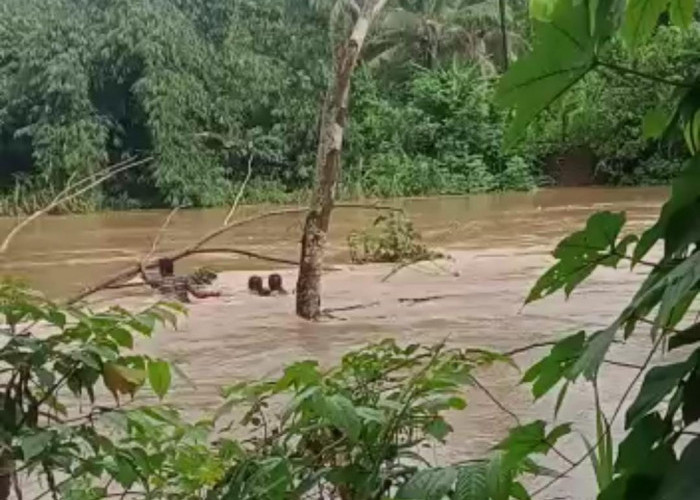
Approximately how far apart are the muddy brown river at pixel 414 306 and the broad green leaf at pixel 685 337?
46.9 inches

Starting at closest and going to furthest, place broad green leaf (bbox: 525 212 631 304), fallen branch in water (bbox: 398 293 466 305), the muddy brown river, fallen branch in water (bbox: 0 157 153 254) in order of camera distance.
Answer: broad green leaf (bbox: 525 212 631 304) < fallen branch in water (bbox: 0 157 153 254) < the muddy brown river < fallen branch in water (bbox: 398 293 466 305)

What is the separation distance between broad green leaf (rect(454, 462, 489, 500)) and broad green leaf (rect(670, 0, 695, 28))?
0.34 m

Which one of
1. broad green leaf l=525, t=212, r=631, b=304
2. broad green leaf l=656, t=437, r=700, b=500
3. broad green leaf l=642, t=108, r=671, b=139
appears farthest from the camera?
broad green leaf l=642, t=108, r=671, b=139

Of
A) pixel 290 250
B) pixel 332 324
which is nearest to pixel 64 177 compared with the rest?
pixel 290 250

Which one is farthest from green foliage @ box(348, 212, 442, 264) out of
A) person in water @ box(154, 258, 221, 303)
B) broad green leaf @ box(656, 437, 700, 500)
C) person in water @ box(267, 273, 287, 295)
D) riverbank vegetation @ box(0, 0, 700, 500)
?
broad green leaf @ box(656, 437, 700, 500)

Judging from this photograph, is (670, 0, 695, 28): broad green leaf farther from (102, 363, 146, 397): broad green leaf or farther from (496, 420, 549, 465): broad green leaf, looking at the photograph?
(102, 363, 146, 397): broad green leaf

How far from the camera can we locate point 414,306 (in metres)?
8.66

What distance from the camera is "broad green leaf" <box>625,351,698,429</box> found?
60 cm

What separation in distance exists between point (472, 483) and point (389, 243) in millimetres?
10630

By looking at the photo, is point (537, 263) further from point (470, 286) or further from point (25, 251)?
point (25, 251)

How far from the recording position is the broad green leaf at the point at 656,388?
1.97 ft

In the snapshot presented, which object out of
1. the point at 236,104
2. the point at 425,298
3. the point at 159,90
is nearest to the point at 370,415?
the point at 425,298

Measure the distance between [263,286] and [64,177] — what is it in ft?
41.7

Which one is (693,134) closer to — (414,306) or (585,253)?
(585,253)
